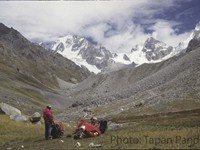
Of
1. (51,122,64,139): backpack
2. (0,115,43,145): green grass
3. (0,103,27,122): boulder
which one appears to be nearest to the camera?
(51,122,64,139): backpack

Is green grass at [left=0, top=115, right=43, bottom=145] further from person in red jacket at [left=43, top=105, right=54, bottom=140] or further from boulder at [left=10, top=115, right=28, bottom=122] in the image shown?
person in red jacket at [left=43, top=105, right=54, bottom=140]

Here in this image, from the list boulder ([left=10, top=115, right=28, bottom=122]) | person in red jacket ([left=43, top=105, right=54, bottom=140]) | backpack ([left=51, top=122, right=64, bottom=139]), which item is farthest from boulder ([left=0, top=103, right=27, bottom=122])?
person in red jacket ([left=43, top=105, right=54, bottom=140])

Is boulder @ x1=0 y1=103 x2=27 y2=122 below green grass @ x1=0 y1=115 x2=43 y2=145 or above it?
above

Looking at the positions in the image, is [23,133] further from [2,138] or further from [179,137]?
[179,137]

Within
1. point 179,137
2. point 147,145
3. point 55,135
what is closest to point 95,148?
point 147,145

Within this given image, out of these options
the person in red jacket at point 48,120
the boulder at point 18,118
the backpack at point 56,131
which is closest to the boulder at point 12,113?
the boulder at point 18,118

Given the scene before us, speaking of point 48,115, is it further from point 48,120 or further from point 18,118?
point 18,118

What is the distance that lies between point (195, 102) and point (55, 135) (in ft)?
183

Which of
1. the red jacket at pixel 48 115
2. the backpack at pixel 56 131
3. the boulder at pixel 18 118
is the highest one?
the boulder at pixel 18 118

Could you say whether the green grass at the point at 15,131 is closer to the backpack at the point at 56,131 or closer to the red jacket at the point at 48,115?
the backpack at the point at 56,131

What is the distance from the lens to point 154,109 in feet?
282

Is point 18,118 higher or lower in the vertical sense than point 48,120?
higher

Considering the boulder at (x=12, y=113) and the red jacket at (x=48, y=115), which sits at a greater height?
the boulder at (x=12, y=113)

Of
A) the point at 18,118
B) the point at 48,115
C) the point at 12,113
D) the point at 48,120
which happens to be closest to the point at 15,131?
the point at 18,118
